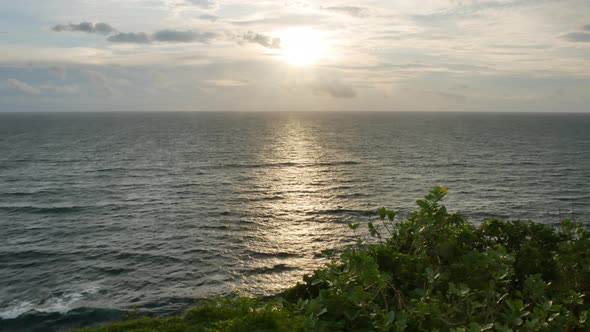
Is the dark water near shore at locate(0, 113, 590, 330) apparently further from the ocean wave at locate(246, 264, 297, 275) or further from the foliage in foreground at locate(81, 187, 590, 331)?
the foliage in foreground at locate(81, 187, 590, 331)

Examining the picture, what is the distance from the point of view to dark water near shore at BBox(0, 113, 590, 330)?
46312 mm

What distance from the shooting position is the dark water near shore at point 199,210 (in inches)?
1823

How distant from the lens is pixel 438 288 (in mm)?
13805

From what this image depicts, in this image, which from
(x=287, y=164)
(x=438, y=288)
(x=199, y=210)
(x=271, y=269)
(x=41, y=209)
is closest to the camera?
(x=438, y=288)

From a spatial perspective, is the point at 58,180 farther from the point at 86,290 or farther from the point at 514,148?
the point at 514,148

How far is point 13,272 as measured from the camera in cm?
4981

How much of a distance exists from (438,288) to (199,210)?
6320 centimetres

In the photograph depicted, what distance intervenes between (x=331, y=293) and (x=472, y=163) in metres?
117

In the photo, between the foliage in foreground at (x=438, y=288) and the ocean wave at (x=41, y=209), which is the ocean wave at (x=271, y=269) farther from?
the ocean wave at (x=41, y=209)

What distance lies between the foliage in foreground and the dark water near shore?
2564 centimetres

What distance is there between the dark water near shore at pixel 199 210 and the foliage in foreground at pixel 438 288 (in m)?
25.6

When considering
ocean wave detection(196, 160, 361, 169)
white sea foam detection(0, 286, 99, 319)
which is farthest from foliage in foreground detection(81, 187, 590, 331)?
ocean wave detection(196, 160, 361, 169)

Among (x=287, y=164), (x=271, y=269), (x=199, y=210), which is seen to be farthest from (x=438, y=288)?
(x=287, y=164)

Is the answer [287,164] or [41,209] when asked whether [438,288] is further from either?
[287,164]
